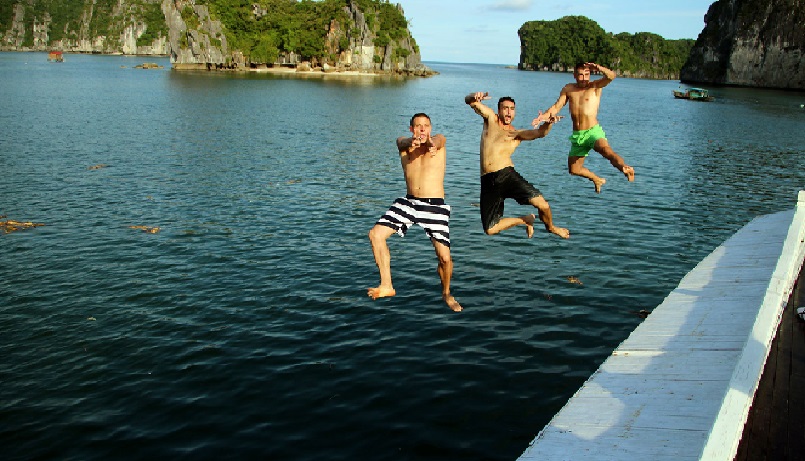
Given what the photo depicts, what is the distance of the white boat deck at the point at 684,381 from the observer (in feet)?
30.9

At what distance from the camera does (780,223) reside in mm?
25094

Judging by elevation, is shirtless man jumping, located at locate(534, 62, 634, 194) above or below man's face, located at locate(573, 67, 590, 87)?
below

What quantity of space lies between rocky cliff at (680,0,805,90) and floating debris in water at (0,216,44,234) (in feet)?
574

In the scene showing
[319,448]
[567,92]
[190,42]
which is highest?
[190,42]

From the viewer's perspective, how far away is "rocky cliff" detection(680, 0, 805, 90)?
516ft

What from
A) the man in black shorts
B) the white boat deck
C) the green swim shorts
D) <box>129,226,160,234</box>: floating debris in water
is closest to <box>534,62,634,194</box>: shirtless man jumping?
the green swim shorts

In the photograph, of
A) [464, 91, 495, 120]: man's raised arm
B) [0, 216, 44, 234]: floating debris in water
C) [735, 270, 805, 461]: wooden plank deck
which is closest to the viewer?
[735, 270, 805, 461]: wooden plank deck

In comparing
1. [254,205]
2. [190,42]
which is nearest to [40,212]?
[254,205]

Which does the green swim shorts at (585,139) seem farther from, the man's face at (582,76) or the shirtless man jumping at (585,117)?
the man's face at (582,76)

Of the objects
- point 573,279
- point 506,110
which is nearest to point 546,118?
point 506,110

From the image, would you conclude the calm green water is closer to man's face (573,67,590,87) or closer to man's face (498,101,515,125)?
man's face (498,101,515,125)

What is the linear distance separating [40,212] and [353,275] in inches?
664

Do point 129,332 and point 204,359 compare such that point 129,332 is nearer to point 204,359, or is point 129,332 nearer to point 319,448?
point 204,359

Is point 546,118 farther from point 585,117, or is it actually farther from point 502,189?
point 585,117
